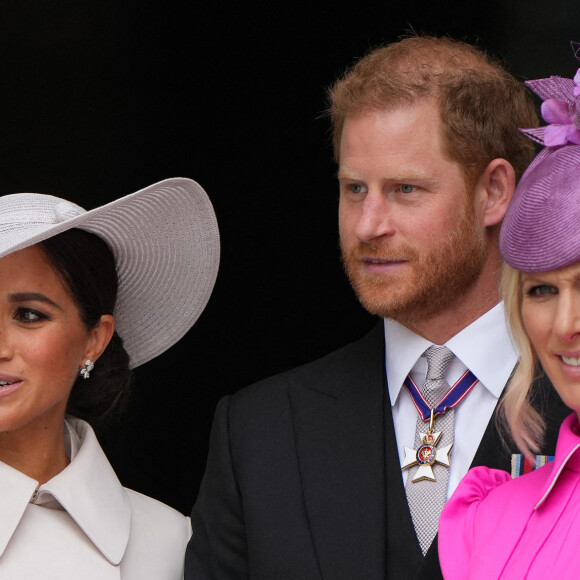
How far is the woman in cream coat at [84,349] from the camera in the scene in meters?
3.21

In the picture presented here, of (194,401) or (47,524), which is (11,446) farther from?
(194,401)

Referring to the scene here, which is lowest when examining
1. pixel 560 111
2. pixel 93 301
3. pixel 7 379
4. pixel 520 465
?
pixel 520 465

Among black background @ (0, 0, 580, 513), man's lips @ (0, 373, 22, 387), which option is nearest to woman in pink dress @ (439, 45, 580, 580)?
man's lips @ (0, 373, 22, 387)

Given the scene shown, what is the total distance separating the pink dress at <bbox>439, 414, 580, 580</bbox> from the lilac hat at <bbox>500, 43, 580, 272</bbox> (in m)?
0.36

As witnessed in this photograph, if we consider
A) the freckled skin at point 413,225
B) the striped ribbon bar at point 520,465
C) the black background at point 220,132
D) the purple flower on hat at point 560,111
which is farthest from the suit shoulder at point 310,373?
the black background at point 220,132

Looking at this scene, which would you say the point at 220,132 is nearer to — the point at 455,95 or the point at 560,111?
the point at 455,95

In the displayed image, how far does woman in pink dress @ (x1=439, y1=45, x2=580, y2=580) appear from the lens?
2.46 meters

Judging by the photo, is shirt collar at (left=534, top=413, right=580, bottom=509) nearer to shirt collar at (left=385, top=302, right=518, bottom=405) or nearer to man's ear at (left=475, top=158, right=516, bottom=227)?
shirt collar at (left=385, top=302, right=518, bottom=405)

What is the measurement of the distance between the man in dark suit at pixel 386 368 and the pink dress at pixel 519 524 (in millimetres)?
430

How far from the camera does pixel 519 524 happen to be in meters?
2.57

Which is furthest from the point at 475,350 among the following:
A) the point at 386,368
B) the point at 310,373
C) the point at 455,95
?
the point at 455,95

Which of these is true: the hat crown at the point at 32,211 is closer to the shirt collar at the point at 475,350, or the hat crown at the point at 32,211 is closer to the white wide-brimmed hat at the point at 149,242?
the white wide-brimmed hat at the point at 149,242

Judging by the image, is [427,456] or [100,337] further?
[100,337]

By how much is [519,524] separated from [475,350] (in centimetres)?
82
